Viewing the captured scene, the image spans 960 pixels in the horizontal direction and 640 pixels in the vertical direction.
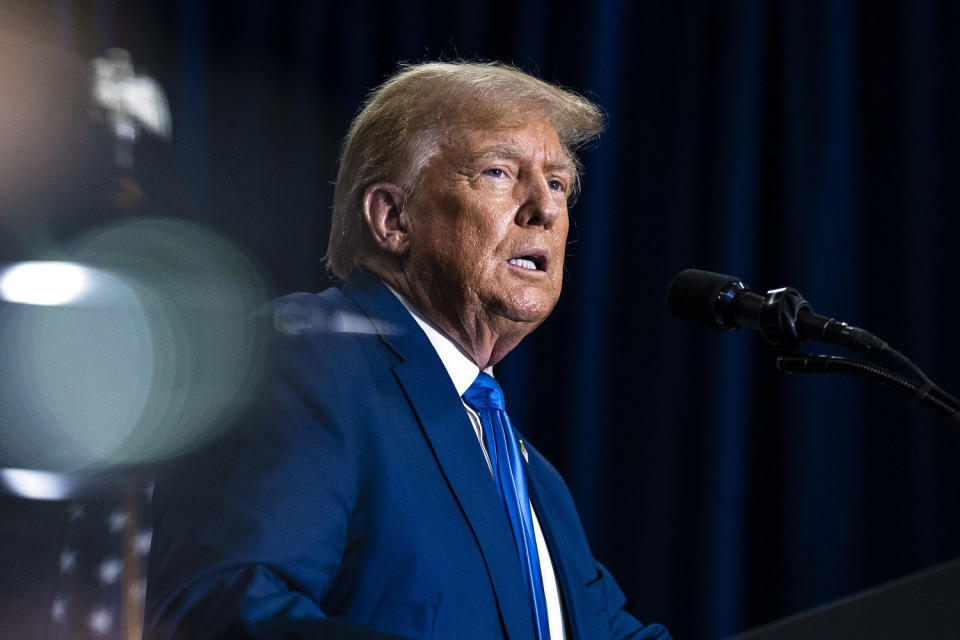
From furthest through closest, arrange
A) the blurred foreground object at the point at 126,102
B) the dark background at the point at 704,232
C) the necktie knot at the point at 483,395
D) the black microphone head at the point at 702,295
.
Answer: the blurred foreground object at the point at 126,102
the dark background at the point at 704,232
the necktie knot at the point at 483,395
the black microphone head at the point at 702,295

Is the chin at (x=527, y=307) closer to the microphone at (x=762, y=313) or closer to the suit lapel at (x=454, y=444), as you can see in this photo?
the suit lapel at (x=454, y=444)

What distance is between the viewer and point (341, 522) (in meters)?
1.19

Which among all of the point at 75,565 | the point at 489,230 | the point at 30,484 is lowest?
the point at 75,565

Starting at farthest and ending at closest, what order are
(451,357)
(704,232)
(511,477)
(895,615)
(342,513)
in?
1. (704,232)
2. (451,357)
3. (511,477)
4. (342,513)
5. (895,615)

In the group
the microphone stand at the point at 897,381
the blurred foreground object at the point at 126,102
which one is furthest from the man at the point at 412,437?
the blurred foreground object at the point at 126,102

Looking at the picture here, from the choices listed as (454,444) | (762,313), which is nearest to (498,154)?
(454,444)

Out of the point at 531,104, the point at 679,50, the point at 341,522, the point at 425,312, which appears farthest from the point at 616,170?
the point at 341,522

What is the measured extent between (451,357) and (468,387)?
59 millimetres

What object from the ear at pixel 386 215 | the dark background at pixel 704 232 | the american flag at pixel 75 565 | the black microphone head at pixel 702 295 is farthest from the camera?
the dark background at pixel 704 232

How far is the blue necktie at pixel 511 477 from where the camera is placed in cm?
138

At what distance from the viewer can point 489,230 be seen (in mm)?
1575

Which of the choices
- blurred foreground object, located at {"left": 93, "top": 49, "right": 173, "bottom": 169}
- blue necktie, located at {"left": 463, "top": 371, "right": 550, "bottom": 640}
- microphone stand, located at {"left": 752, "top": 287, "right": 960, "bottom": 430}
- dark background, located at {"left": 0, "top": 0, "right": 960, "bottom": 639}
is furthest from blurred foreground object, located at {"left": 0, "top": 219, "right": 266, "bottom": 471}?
microphone stand, located at {"left": 752, "top": 287, "right": 960, "bottom": 430}

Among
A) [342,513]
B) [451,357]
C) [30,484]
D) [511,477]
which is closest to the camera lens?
[342,513]

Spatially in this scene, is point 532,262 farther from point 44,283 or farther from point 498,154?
point 44,283
